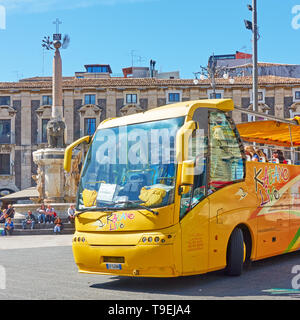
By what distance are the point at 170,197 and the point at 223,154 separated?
1.37 meters

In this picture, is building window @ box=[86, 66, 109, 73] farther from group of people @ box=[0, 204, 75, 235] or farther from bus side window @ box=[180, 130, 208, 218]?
bus side window @ box=[180, 130, 208, 218]

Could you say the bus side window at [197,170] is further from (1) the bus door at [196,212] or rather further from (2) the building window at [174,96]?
(2) the building window at [174,96]

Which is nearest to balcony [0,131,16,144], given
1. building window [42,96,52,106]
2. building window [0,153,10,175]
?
building window [0,153,10,175]

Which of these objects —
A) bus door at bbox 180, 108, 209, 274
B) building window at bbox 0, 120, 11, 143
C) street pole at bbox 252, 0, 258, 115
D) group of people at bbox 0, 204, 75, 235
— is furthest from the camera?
building window at bbox 0, 120, 11, 143

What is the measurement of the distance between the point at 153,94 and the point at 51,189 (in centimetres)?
2525

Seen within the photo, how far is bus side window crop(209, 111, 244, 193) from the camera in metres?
8.45

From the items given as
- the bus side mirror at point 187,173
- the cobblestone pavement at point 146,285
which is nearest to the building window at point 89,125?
the cobblestone pavement at point 146,285

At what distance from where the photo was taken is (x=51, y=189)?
27203mm

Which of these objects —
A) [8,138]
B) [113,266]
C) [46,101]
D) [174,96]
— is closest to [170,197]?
[113,266]

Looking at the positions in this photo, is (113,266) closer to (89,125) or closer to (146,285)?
(146,285)

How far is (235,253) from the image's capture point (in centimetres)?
886

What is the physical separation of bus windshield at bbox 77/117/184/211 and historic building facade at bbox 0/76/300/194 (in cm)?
4161

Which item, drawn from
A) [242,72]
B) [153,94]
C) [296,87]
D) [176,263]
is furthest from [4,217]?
[242,72]

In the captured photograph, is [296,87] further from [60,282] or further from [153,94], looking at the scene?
[60,282]
